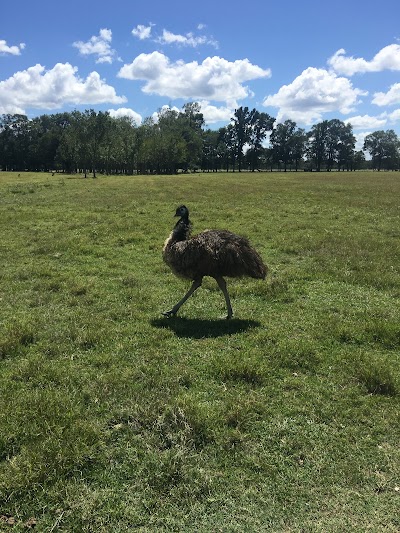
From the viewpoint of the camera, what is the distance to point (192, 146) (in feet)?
448

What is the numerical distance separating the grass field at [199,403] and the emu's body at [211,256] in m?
1.11

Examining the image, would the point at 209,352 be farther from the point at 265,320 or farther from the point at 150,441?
the point at 150,441

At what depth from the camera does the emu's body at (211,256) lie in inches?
350

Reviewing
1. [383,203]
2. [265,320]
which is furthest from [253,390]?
[383,203]

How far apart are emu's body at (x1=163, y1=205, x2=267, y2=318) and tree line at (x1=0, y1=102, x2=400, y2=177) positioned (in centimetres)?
9872

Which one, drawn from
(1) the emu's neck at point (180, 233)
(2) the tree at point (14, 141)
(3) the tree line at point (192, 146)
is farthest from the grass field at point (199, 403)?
(2) the tree at point (14, 141)

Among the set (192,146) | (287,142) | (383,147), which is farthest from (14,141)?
(383,147)

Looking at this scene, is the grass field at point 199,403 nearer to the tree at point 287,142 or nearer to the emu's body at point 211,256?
the emu's body at point 211,256

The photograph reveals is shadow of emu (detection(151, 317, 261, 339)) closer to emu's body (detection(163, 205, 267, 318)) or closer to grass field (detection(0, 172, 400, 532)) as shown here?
grass field (detection(0, 172, 400, 532))

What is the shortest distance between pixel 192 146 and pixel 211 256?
133 m

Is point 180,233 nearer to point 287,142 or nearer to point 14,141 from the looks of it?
point 14,141

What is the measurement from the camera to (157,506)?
4359mm

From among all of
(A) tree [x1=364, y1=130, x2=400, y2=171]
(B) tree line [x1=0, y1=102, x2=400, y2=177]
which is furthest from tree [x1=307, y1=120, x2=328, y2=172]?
(A) tree [x1=364, y1=130, x2=400, y2=171]

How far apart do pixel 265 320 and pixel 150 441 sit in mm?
4762
